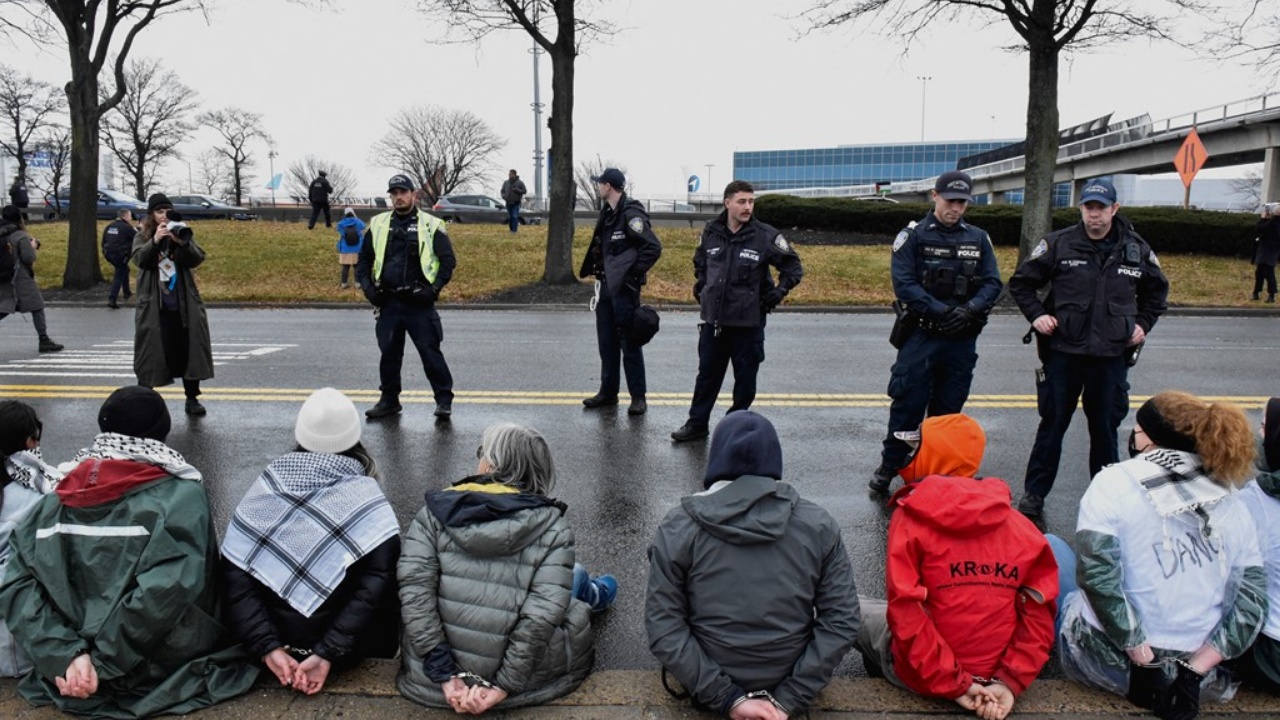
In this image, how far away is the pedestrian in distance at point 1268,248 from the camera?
17.5 m

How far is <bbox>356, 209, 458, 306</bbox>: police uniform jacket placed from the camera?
7.66 metres

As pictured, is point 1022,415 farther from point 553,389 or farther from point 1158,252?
point 1158,252

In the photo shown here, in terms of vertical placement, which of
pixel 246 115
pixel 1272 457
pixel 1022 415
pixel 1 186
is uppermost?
pixel 246 115

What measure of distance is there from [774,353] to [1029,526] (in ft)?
27.3

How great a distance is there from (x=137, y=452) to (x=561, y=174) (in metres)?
17.1

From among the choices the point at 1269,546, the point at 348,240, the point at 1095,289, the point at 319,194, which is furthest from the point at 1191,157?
the point at 319,194

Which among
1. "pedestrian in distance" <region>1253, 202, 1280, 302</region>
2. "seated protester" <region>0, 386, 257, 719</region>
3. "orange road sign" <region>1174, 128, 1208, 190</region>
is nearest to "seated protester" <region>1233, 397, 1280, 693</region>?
"seated protester" <region>0, 386, 257, 719</region>

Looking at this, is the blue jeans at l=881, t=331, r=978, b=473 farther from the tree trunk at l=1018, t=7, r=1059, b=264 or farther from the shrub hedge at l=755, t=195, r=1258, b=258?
the shrub hedge at l=755, t=195, r=1258, b=258

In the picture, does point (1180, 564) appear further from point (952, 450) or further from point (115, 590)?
point (115, 590)

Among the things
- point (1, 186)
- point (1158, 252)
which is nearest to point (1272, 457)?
point (1158, 252)

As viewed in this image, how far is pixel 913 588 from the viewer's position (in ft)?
10.2

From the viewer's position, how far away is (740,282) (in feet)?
22.5

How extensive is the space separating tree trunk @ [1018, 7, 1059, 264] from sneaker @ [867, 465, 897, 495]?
14.2 m

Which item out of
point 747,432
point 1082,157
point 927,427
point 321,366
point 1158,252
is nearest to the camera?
point 747,432
